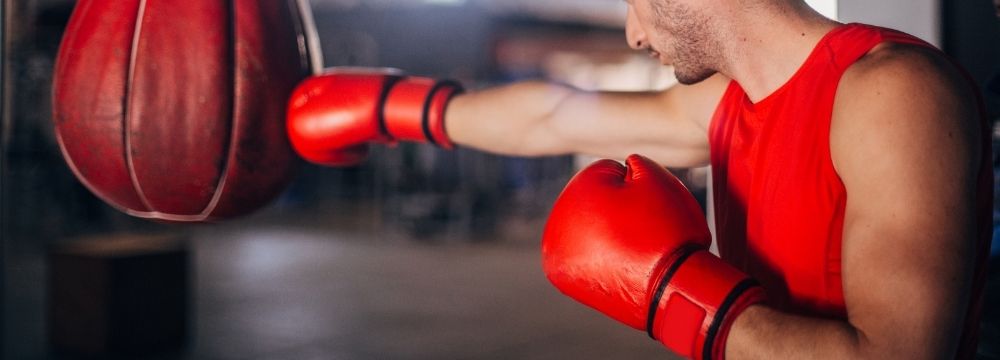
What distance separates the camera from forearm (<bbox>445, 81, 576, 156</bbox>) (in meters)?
1.52

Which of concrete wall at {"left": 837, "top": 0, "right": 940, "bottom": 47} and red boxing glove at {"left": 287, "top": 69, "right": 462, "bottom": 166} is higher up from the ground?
concrete wall at {"left": 837, "top": 0, "right": 940, "bottom": 47}

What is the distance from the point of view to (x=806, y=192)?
99 centimetres

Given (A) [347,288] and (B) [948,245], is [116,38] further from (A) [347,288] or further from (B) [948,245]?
(A) [347,288]

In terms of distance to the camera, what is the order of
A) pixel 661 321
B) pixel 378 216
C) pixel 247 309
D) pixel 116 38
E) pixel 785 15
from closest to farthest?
1. pixel 661 321
2. pixel 785 15
3. pixel 116 38
4. pixel 247 309
5. pixel 378 216

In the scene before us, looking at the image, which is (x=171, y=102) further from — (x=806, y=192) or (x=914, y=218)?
(x=914, y=218)

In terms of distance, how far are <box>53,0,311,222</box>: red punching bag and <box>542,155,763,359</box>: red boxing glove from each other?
0.57 meters

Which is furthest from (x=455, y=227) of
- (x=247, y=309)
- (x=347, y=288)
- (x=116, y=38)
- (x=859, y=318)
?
(x=859, y=318)

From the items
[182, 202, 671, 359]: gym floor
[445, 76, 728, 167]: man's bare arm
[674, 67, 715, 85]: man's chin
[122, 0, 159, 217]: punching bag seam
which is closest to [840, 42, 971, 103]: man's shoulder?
[674, 67, 715, 85]: man's chin

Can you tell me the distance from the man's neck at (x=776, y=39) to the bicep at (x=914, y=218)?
0.20 meters

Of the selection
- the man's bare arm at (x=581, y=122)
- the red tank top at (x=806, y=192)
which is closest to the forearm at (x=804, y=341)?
the red tank top at (x=806, y=192)

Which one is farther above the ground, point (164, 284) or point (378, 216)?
point (164, 284)

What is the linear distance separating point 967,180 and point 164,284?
11.2 feet

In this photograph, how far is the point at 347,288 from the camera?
5.00m

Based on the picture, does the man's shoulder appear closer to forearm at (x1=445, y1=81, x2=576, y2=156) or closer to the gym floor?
forearm at (x1=445, y1=81, x2=576, y2=156)
